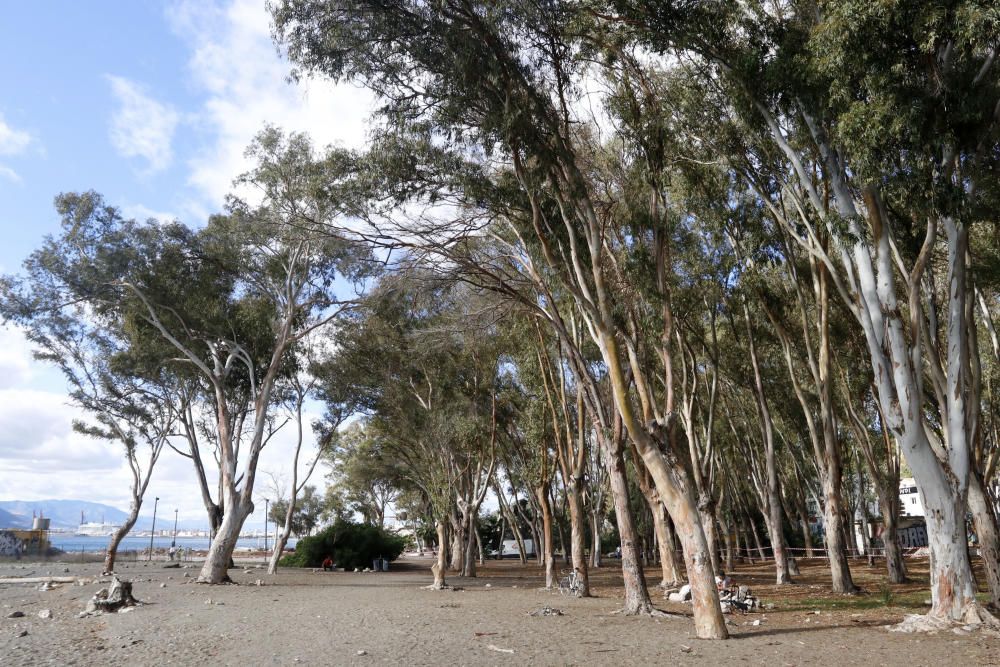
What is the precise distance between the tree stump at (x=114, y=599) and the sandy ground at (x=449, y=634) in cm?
45

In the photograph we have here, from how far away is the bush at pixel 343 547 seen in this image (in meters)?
35.3

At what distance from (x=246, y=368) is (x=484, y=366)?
8945 mm

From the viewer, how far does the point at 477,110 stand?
11469 millimetres

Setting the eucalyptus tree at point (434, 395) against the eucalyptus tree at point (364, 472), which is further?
the eucalyptus tree at point (364, 472)

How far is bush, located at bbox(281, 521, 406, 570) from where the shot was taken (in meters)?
35.3

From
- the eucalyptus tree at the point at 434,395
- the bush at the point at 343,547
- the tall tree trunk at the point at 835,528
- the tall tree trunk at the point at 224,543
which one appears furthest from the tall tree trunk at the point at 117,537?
the tall tree trunk at the point at 835,528

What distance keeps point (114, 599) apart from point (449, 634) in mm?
7874

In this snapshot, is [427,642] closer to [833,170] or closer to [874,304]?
[874,304]

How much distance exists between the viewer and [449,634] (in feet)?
34.0

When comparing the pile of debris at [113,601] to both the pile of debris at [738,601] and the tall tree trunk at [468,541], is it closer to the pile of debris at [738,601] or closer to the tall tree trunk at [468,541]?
the pile of debris at [738,601]

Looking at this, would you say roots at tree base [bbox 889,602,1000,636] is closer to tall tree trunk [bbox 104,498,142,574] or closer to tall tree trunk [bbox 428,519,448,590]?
tall tree trunk [bbox 428,519,448,590]

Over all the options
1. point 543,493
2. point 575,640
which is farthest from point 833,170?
point 543,493

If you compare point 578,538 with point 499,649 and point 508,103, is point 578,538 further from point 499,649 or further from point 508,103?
point 508,103

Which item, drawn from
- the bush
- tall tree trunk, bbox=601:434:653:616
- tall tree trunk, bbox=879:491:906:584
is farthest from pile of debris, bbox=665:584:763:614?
the bush
